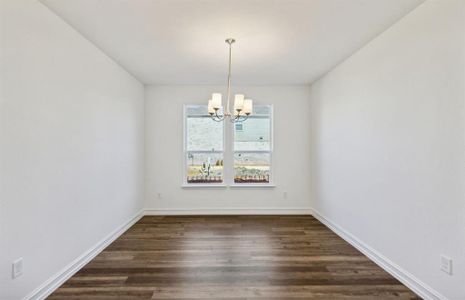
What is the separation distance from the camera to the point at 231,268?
2.64 m

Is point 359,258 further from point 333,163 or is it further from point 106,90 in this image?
point 106,90

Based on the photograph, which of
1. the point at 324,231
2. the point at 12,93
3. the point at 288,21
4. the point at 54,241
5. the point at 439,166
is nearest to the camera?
the point at 12,93

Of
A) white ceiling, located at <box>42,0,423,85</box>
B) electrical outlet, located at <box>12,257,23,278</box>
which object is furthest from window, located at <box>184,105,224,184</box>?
electrical outlet, located at <box>12,257,23,278</box>

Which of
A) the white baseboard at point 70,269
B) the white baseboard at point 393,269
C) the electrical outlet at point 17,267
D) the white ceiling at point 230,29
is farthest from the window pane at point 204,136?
the electrical outlet at point 17,267

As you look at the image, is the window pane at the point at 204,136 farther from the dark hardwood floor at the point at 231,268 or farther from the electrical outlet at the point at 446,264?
the electrical outlet at the point at 446,264

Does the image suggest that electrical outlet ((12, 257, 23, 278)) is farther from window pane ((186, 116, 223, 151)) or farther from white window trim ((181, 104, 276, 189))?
window pane ((186, 116, 223, 151))

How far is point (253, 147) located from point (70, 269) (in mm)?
3435

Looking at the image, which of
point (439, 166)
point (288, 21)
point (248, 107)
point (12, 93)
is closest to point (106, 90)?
point (12, 93)

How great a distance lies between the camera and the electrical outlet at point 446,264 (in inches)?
75.0

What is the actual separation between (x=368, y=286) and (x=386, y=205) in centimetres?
83

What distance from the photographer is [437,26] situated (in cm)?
200

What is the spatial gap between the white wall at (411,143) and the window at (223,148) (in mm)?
1732

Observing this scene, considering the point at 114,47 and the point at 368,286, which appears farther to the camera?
the point at 114,47

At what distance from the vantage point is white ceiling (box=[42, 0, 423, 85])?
219 centimetres
